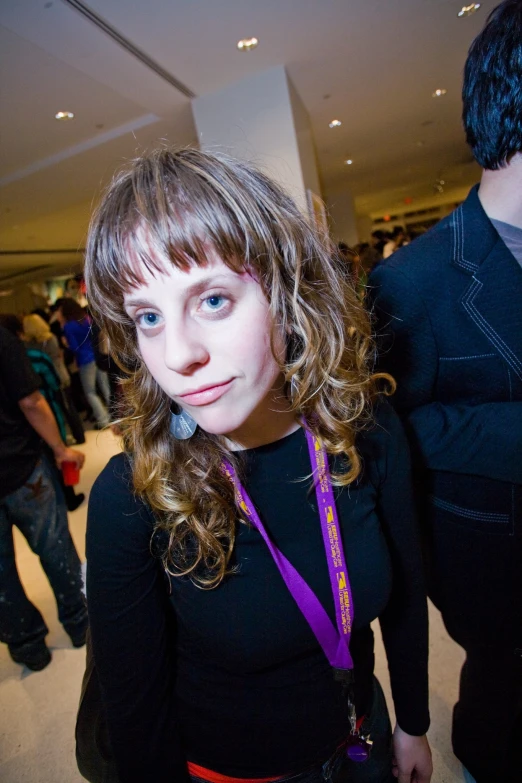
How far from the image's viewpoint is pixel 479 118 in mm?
957

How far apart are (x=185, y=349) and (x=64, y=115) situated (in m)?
4.76

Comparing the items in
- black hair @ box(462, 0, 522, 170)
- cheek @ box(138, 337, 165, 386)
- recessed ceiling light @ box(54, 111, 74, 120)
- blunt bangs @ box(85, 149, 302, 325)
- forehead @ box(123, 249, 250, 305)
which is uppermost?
recessed ceiling light @ box(54, 111, 74, 120)

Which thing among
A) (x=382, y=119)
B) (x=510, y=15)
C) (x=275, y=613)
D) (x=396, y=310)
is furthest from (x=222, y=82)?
(x=275, y=613)

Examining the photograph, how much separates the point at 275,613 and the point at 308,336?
0.43 meters

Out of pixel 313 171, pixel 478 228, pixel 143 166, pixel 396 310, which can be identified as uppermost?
pixel 313 171

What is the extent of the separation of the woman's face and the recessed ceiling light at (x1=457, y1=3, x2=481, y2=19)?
15.9 feet

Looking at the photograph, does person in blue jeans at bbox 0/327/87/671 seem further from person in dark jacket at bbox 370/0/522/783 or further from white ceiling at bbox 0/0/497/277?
person in dark jacket at bbox 370/0/522/783

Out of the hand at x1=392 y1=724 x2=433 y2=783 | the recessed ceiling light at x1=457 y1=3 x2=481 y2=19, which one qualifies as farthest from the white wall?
the hand at x1=392 y1=724 x2=433 y2=783

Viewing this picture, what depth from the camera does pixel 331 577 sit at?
701mm

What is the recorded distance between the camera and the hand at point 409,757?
34.6 inches

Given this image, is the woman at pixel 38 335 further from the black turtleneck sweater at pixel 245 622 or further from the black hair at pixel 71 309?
the black turtleneck sweater at pixel 245 622

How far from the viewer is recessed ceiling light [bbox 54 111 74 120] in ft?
13.5

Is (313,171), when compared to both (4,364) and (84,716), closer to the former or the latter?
(4,364)

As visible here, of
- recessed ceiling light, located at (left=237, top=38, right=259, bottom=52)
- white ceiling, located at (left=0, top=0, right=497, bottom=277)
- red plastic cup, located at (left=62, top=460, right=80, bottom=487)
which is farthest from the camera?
recessed ceiling light, located at (left=237, top=38, right=259, bottom=52)
